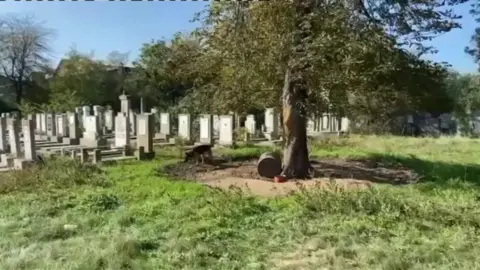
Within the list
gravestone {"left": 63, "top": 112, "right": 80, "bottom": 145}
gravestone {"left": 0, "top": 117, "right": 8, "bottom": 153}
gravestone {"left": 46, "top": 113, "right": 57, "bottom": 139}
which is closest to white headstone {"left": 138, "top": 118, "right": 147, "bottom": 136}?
gravestone {"left": 0, "top": 117, "right": 8, "bottom": 153}

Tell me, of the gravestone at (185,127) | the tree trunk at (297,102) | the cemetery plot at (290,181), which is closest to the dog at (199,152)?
the cemetery plot at (290,181)

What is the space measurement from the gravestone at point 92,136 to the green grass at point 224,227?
24.4ft

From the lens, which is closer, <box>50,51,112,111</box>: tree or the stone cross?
the stone cross

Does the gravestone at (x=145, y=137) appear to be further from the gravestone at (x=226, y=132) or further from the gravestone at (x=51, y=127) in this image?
the gravestone at (x=51, y=127)

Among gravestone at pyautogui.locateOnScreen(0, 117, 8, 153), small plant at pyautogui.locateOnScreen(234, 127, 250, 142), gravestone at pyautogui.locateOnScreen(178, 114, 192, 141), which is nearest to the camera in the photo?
gravestone at pyautogui.locateOnScreen(0, 117, 8, 153)

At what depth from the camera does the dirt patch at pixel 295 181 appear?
9031 millimetres

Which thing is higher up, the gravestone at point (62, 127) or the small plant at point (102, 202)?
the gravestone at point (62, 127)

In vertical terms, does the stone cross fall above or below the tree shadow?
above

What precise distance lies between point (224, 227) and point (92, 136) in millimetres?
12966

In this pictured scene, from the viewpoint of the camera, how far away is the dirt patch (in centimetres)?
903

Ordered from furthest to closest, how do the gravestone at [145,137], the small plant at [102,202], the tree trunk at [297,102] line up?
the gravestone at [145,137] < the tree trunk at [297,102] < the small plant at [102,202]

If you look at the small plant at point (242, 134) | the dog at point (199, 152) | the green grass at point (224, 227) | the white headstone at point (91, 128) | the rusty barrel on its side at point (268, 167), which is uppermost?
the white headstone at point (91, 128)

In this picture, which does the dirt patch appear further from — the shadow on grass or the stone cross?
the stone cross

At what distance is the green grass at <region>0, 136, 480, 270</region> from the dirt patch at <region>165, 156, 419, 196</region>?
1.12 m
